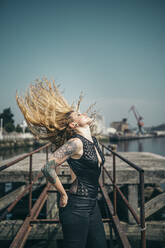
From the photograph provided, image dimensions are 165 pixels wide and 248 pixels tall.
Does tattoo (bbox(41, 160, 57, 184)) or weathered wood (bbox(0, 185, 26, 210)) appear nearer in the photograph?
tattoo (bbox(41, 160, 57, 184))

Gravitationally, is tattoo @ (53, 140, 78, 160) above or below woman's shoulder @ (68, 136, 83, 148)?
below

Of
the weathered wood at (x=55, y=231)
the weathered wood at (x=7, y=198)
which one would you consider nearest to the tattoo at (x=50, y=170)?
the weathered wood at (x=55, y=231)

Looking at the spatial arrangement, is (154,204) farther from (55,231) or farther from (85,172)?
(85,172)

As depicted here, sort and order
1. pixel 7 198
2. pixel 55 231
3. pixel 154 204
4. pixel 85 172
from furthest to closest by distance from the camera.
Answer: pixel 7 198
pixel 154 204
pixel 55 231
pixel 85 172

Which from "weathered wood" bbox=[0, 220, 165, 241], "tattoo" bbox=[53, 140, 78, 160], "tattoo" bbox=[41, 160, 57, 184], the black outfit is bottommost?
"weathered wood" bbox=[0, 220, 165, 241]

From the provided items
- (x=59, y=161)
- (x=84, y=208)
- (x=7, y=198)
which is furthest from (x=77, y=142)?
(x=7, y=198)

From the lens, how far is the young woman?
187 cm

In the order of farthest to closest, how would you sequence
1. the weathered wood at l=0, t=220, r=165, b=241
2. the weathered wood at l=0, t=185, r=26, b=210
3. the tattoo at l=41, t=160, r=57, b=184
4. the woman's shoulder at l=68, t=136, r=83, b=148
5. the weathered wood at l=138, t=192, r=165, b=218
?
1. the weathered wood at l=0, t=185, r=26, b=210
2. the weathered wood at l=138, t=192, r=165, b=218
3. the weathered wood at l=0, t=220, r=165, b=241
4. the woman's shoulder at l=68, t=136, r=83, b=148
5. the tattoo at l=41, t=160, r=57, b=184

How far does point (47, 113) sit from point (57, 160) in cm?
62

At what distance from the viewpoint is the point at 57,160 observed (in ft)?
6.14

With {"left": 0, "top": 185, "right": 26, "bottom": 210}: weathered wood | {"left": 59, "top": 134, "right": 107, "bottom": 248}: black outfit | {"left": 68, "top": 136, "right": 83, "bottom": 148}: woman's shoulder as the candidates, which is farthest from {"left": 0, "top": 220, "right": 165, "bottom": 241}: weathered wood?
{"left": 68, "top": 136, "right": 83, "bottom": 148}: woman's shoulder

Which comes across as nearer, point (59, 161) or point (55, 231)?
point (59, 161)

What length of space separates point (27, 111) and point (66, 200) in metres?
1.09

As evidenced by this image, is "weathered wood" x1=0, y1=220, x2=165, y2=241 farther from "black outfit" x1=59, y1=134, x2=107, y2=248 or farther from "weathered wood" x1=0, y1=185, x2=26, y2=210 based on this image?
"black outfit" x1=59, y1=134, x2=107, y2=248
